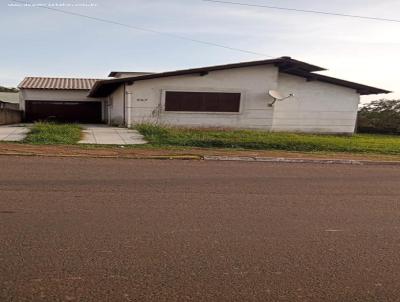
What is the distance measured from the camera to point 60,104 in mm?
31625

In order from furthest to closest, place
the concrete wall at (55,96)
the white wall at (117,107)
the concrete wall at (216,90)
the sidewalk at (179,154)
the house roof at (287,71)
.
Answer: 1. the concrete wall at (55,96)
2. the white wall at (117,107)
3. the concrete wall at (216,90)
4. the house roof at (287,71)
5. the sidewalk at (179,154)

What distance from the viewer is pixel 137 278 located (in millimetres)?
3338

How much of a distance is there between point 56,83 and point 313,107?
2190cm

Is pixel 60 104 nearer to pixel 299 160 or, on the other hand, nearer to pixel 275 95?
pixel 275 95

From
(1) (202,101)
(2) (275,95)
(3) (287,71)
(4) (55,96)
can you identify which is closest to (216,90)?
(1) (202,101)

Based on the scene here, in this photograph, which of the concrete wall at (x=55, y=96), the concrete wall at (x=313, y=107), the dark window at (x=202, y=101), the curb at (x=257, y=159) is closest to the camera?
the curb at (x=257, y=159)

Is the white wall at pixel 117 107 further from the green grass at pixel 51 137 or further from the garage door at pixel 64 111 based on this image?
the green grass at pixel 51 137

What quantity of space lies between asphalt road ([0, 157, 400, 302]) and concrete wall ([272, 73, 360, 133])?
1460cm

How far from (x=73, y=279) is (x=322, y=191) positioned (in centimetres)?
525

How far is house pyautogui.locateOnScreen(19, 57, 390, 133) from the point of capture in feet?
67.3

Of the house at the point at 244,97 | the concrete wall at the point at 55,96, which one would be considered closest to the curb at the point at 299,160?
the house at the point at 244,97

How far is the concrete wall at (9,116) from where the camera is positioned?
22.2m

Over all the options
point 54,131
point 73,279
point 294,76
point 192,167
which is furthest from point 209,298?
point 294,76

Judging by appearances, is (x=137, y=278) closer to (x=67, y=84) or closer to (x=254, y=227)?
(x=254, y=227)
